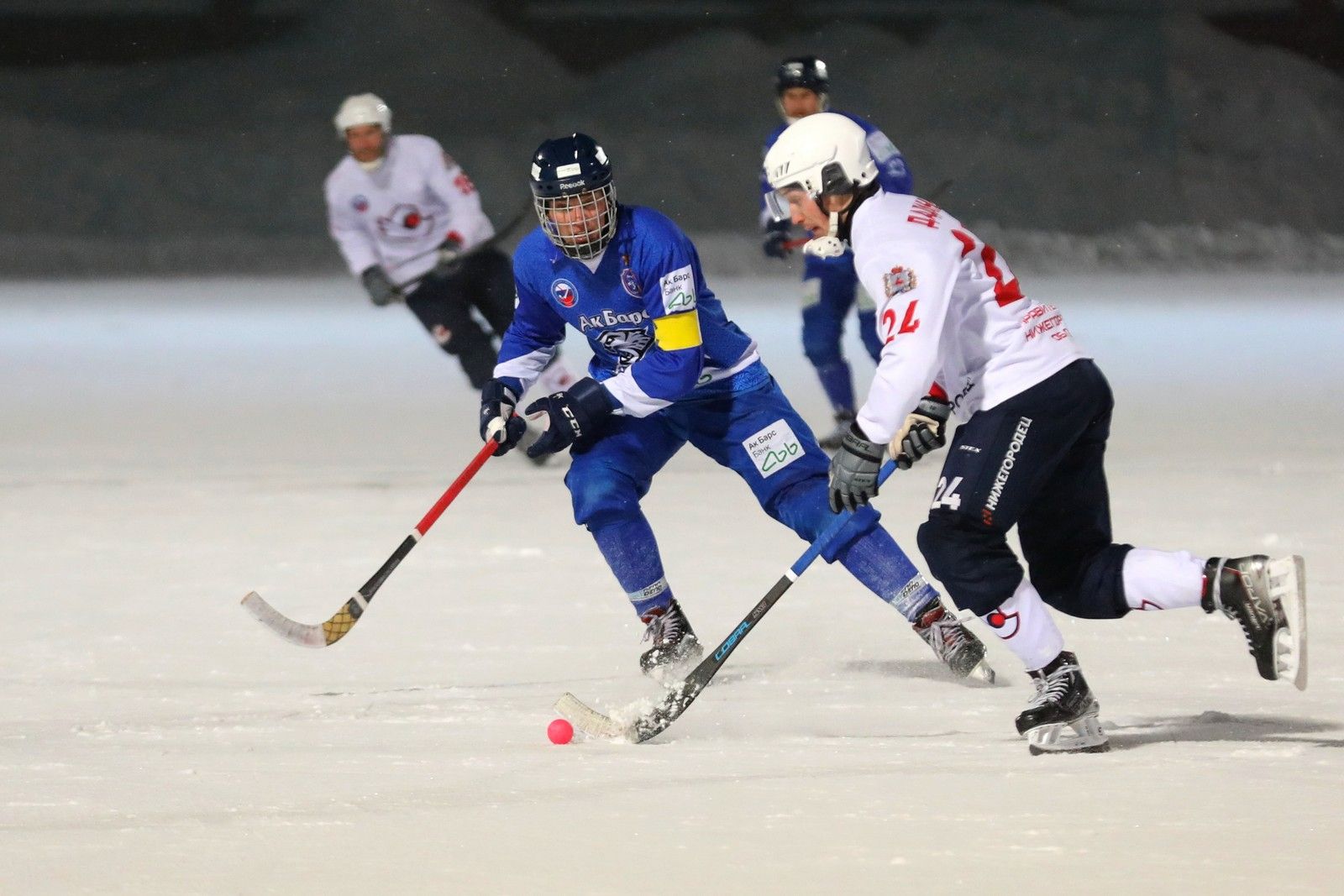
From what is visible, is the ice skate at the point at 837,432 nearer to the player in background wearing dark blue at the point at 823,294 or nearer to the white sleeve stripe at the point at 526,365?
the player in background wearing dark blue at the point at 823,294

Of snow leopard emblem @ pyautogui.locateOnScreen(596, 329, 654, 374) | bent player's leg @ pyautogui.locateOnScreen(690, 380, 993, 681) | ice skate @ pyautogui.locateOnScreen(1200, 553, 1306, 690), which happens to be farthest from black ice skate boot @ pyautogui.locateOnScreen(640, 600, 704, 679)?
ice skate @ pyautogui.locateOnScreen(1200, 553, 1306, 690)

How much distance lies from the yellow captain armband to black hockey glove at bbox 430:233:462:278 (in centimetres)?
322

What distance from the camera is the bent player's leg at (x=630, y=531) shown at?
3520mm

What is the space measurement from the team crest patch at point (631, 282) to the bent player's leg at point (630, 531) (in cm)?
27

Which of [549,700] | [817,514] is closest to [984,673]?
[817,514]

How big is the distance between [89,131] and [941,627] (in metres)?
17.0

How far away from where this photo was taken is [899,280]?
2760 mm

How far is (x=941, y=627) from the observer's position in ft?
11.1

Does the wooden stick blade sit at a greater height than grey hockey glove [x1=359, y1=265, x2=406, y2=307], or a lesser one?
greater

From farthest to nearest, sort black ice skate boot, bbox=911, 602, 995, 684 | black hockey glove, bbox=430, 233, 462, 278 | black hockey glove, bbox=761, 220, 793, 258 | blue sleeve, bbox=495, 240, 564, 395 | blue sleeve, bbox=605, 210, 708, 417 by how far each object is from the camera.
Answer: black hockey glove, bbox=430, 233, 462, 278 < black hockey glove, bbox=761, 220, 793, 258 < blue sleeve, bbox=495, 240, 564, 395 < blue sleeve, bbox=605, 210, 708, 417 < black ice skate boot, bbox=911, 602, 995, 684

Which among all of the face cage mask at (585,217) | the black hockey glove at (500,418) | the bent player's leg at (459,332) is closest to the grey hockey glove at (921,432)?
the face cage mask at (585,217)

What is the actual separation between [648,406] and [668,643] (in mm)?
464

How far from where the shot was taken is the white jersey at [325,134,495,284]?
21.7 feet

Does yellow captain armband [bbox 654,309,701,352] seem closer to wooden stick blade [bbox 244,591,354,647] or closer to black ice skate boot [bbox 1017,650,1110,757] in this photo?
wooden stick blade [bbox 244,591,354,647]
